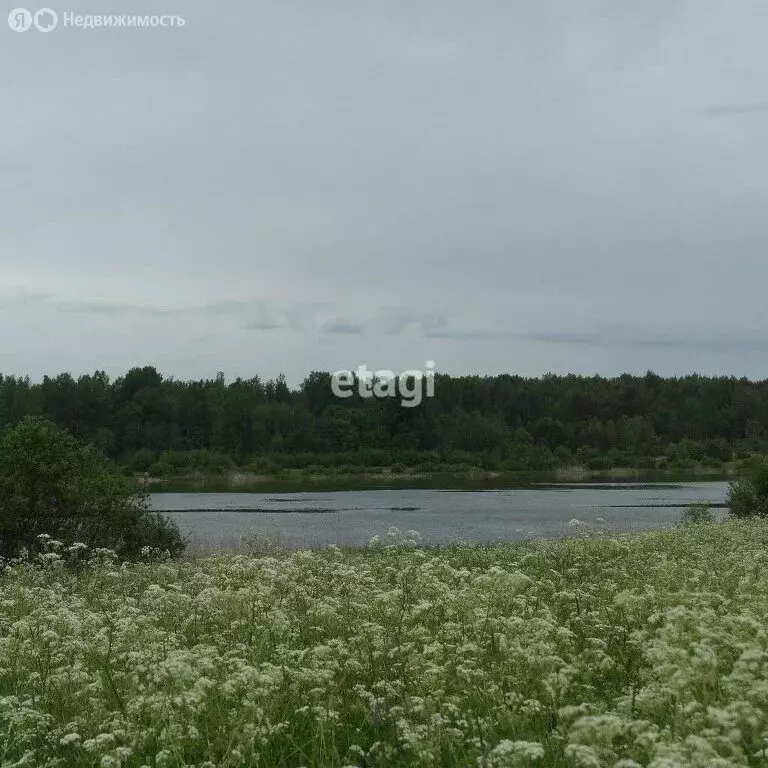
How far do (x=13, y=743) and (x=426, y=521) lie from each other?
3740 cm

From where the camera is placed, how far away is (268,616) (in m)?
7.80

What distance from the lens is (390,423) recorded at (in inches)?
4956

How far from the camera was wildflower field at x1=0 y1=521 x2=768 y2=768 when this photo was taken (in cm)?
466

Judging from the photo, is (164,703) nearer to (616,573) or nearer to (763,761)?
(763,761)

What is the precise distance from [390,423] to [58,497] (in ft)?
346

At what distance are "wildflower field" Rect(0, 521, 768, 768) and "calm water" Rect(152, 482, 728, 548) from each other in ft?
59.2

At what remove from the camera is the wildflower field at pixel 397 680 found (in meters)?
4.66

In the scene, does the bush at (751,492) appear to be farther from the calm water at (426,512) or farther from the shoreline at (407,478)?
the shoreline at (407,478)

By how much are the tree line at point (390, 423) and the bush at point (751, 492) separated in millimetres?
70668

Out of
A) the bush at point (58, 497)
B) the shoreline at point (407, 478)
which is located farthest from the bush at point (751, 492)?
the shoreline at point (407, 478)

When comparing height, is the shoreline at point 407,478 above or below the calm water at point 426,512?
below

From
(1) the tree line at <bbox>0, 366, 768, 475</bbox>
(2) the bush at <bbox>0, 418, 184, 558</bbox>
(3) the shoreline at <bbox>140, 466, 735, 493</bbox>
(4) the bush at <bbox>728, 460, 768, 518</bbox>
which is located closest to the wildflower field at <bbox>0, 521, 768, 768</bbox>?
(2) the bush at <bbox>0, 418, 184, 558</bbox>

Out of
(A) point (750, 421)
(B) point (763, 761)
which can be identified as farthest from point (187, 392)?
(B) point (763, 761)

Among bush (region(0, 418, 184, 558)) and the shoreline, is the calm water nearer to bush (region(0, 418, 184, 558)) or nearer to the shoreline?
bush (region(0, 418, 184, 558))
